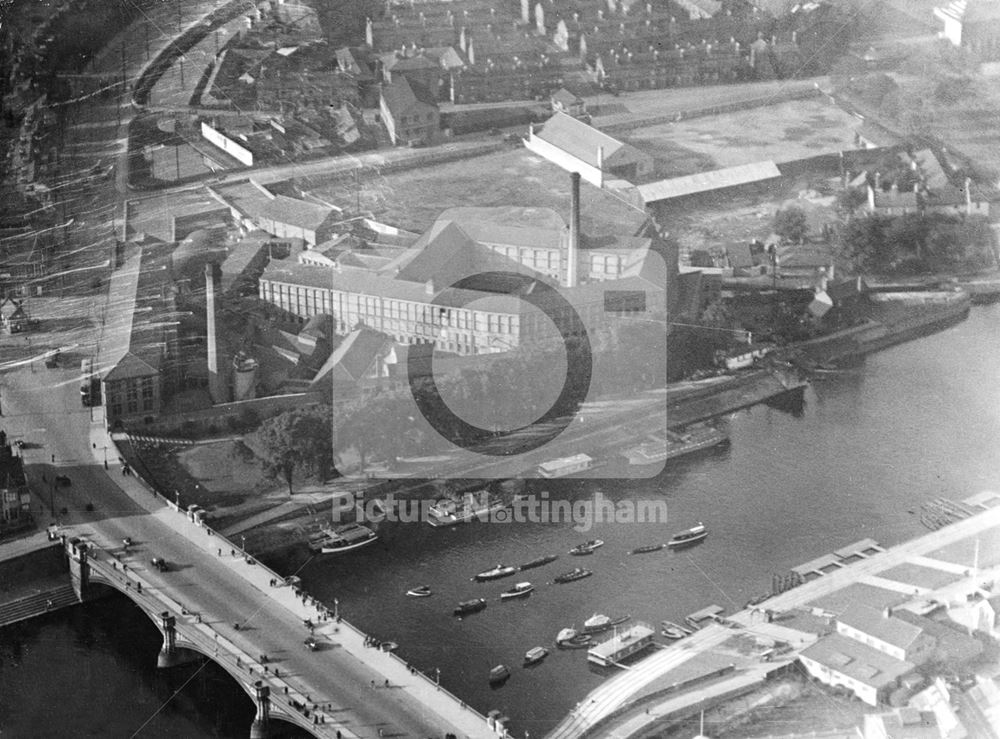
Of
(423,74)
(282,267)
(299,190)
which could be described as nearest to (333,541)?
(282,267)

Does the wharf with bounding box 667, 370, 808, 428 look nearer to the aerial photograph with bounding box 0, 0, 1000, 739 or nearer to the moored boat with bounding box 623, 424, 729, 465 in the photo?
the aerial photograph with bounding box 0, 0, 1000, 739

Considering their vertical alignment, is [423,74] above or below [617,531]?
above

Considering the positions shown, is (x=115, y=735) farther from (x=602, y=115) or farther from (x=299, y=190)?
(x=602, y=115)

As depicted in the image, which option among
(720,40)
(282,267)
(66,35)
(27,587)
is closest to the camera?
(27,587)

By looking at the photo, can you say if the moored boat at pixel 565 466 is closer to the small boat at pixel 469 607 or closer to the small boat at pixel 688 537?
the small boat at pixel 688 537

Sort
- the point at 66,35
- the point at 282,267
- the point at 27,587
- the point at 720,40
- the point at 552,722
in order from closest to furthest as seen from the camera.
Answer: the point at 552,722, the point at 27,587, the point at 282,267, the point at 66,35, the point at 720,40

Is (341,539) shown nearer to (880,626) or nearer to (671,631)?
(671,631)

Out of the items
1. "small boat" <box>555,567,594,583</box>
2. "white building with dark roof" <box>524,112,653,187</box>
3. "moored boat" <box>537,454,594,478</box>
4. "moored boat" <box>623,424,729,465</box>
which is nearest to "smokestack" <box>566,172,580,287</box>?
"moored boat" <box>623,424,729,465</box>
